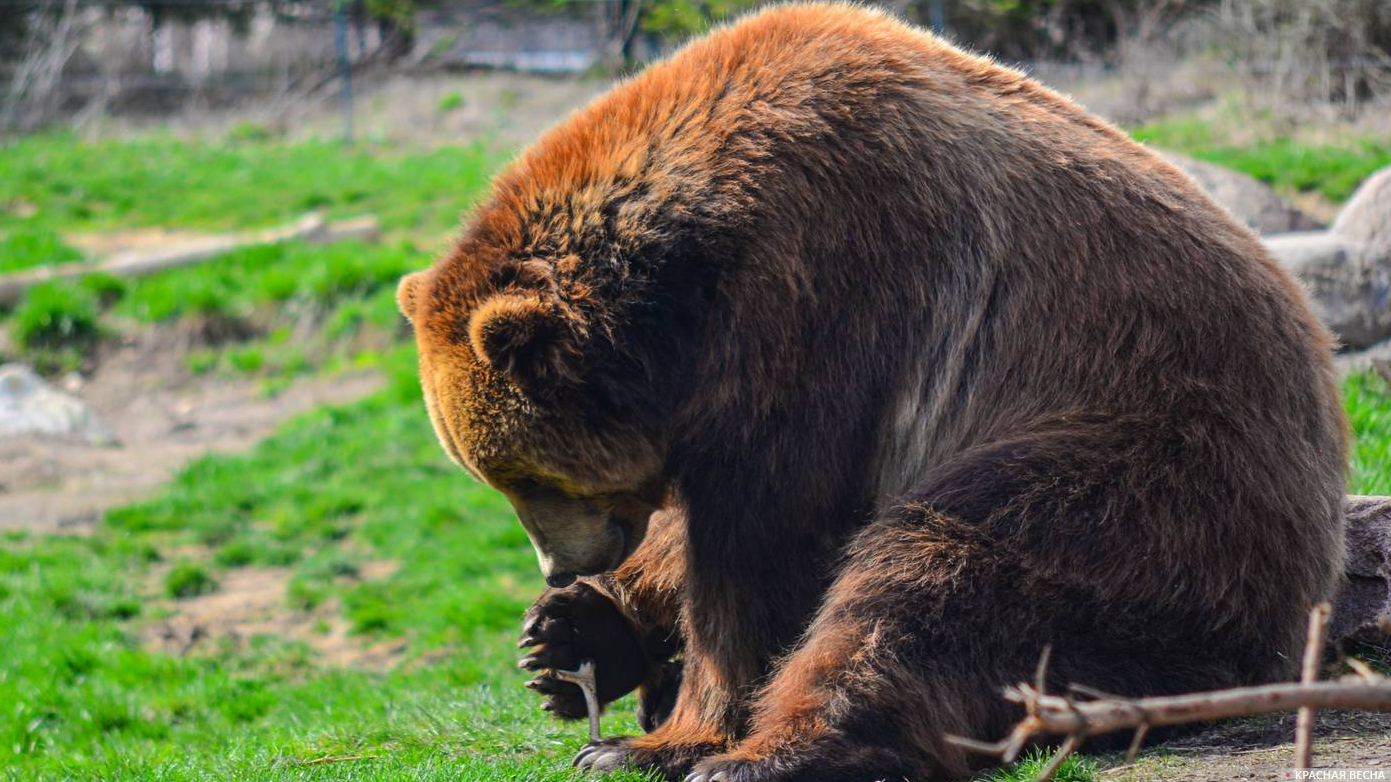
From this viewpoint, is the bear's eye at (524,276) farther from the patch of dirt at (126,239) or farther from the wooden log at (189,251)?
the patch of dirt at (126,239)

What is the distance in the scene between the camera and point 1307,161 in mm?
11312

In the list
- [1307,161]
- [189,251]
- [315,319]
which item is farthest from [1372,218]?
[189,251]

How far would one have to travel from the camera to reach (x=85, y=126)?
1991 centimetres

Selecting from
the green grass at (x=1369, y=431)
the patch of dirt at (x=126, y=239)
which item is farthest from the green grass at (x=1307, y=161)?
the patch of dirt at (x=126, y=239)

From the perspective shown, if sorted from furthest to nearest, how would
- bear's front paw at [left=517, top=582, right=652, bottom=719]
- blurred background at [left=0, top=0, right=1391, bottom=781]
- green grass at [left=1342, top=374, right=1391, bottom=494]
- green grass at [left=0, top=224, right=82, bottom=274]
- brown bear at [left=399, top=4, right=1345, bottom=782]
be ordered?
green grass at [left=0, top=224, right=82, bottom=274], blurred background at [left=0, top=0, right=1391, bottom=781], green grass at [left=1342, top=374, right=1391, bottom=494], bear's front paw at [left=517, top=582, right=652, bottom=719], brown bear at [left=399, top=4, right=1345, bottom=782]

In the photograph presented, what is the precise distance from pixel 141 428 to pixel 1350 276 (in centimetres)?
935

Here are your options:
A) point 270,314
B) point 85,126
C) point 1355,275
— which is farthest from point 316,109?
point 1355,275

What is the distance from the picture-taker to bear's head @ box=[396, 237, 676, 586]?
415 cm

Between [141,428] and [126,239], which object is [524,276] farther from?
[126,239]

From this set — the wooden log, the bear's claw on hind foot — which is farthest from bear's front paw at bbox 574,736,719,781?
the wooden log

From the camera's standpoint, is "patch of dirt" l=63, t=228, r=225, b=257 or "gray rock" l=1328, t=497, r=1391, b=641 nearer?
"gray rock" l=1328, t=497, r=1391, b=641

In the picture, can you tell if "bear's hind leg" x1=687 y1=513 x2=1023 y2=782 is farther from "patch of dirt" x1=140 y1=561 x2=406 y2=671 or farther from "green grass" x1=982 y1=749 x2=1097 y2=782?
"patch of dirt" x1=140 y1=561 x2=406 y2=671

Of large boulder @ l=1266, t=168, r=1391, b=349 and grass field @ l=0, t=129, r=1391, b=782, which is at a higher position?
large boulder @ l=1266, t=168, r=1391, b=349

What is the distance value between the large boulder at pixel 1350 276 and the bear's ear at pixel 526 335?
4.93 m
